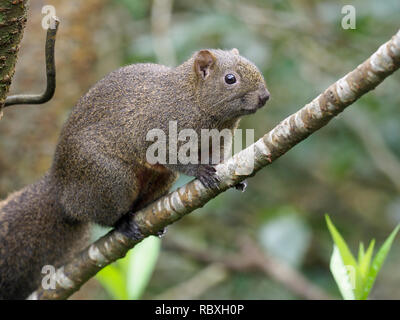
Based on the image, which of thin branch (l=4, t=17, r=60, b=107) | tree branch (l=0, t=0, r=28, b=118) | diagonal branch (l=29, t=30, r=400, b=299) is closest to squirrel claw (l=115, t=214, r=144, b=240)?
diagonal branch (l=29, t=30, r=400, b=299)

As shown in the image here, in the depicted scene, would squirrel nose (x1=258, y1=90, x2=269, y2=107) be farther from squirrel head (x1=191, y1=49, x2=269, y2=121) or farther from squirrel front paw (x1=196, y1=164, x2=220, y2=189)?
squirrel front paw (x1=196, y1=164, x2=220, y2=189)

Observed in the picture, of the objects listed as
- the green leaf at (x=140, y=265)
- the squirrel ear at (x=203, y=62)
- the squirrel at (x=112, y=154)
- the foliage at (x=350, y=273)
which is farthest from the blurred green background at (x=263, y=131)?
the foliage at (x=350, y=273)

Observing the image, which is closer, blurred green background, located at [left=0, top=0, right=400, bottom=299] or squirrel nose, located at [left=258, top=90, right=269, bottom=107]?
squirrel nose, located at [left=258, top=90, right=269, bottom=107]

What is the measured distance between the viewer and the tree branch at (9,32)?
8.89 feet

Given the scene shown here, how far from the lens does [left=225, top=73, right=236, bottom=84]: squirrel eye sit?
4.21 meters

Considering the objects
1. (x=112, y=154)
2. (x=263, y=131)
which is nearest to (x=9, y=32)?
(x=112, y=154)

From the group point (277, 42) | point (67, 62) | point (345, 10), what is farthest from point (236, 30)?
point (67, 62)

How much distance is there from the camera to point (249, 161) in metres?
3.19

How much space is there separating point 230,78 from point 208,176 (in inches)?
37.8

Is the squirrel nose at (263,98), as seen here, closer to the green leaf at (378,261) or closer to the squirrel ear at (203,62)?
the squirrel ear at (203,62)

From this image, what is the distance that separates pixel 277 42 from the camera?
672 centimetres

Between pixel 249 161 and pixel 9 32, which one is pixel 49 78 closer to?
pixel 9 32

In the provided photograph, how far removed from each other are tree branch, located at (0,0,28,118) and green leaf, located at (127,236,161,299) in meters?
1.86
